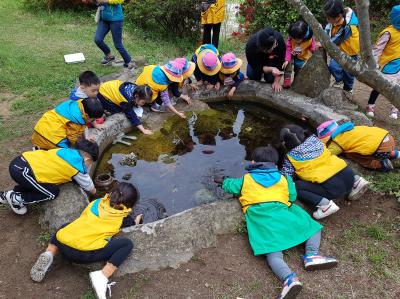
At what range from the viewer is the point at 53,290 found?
10.7 feet

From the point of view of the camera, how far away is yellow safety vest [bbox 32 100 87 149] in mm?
4602

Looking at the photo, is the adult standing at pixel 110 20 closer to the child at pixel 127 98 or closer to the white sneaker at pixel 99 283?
the child at pixel 127 98

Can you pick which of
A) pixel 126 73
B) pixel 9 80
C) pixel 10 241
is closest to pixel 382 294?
pixel 10 241

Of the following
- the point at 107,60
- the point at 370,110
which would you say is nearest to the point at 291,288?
the point at 370,110

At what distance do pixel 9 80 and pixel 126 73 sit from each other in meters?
2.24

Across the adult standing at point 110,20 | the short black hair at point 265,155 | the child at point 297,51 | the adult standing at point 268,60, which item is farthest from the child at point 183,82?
the short black hair at point 265,155

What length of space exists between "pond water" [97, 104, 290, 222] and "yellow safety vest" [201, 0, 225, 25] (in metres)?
2.58

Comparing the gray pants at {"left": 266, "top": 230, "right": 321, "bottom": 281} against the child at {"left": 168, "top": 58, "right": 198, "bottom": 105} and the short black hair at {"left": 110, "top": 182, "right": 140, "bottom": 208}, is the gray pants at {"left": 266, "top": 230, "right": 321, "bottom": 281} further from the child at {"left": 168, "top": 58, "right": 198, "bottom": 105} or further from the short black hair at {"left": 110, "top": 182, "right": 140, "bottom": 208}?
the child at {"left": 168, "top": 58, "right": 198, "bottom": 105}

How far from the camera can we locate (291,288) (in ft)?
10.1

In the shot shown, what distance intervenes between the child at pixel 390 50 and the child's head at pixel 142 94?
337 centimetres

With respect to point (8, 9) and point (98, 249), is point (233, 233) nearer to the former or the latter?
point (98, 249)

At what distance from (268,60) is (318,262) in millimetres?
3853

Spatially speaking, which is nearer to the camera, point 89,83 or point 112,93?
point 89,83

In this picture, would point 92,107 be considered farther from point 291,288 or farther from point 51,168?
point 291,288
